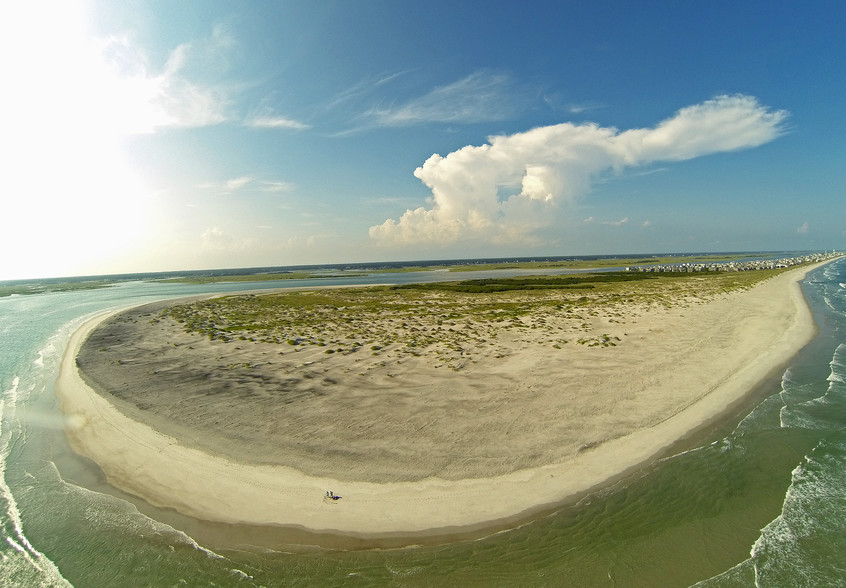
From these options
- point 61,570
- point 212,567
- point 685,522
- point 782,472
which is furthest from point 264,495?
point 782,472

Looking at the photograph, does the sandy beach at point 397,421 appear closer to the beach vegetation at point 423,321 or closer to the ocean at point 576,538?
the ocean at point 576,538

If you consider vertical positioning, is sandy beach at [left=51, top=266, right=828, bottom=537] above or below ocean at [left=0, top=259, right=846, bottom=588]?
above

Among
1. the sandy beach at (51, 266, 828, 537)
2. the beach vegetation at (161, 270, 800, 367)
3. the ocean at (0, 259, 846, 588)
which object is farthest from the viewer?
the beach vegetation at (161, 270, 800, 367)

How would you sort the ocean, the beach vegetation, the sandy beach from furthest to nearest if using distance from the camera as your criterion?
the beach vegetation < the sandy beach < the ocean

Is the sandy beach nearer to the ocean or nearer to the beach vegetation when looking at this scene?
the ocean

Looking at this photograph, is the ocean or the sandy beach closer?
the ocean

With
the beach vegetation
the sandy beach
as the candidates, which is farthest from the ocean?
the beach vegetation

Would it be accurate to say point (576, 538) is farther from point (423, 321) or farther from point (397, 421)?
point (423, 321)

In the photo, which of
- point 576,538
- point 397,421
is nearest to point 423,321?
point 397,421
